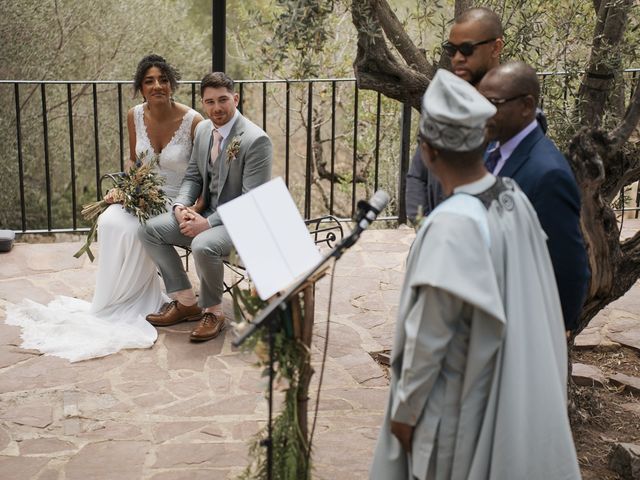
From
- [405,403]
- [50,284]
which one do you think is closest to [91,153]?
[50,284]

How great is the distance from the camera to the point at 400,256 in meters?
7.41

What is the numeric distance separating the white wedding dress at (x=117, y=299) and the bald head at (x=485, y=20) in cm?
282

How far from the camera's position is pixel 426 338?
255cm

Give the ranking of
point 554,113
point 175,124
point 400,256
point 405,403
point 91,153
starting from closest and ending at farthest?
point 405,403 < point 554,113 < point 175,124 < point 400,256 < point 91,153

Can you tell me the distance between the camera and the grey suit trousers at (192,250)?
222 inches

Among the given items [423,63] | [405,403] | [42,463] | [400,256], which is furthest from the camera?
[400,256]

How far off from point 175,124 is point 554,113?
2.54 m

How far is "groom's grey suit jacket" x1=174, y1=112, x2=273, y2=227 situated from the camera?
569 cm

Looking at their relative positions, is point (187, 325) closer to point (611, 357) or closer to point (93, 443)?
point (93, 443)

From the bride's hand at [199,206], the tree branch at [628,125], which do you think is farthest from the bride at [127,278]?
the tree branch at [628,125]

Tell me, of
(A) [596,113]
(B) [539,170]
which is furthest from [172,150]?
(B) [539,170]

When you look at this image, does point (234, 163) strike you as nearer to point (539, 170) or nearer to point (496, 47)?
point (496, 47)

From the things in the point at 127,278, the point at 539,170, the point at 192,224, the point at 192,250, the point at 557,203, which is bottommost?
the point at 127,278

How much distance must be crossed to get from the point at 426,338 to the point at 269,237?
0.69 meters
